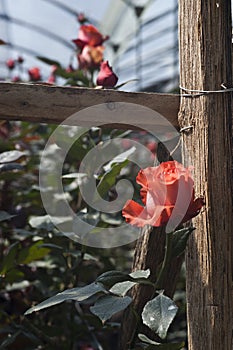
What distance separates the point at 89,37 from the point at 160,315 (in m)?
0.98

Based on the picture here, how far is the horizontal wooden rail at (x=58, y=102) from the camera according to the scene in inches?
44.3

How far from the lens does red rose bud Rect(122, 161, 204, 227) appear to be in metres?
1.01

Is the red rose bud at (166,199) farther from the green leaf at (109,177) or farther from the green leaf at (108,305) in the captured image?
the green leaf at (109,177)

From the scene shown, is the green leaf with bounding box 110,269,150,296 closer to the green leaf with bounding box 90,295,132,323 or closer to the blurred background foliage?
the green leaf with bounding box 90,295,132,323

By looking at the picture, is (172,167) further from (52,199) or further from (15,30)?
(15,30)

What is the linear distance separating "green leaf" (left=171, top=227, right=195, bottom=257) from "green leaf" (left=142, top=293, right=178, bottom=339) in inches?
3.8

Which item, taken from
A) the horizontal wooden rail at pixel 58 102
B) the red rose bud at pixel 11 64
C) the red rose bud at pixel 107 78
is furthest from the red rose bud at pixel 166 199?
the red rose bud at pixel 11 64

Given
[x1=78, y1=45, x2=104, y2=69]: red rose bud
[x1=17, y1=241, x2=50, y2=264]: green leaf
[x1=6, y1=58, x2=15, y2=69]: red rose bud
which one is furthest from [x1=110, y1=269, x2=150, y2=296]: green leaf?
[x1=6, y1=58, x2=15, y2=69]: red rose bud

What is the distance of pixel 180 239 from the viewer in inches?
42.7

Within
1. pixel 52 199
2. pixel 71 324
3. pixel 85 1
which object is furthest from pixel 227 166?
pixel 85 1

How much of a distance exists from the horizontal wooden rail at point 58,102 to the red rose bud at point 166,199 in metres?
0.17

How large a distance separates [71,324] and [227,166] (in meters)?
0.56

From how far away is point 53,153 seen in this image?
1.91 m

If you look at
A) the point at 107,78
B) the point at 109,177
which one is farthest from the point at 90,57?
the point at 109,177
